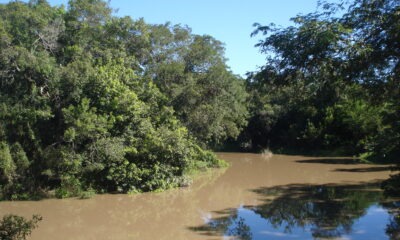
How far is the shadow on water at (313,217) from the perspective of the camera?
10.8m

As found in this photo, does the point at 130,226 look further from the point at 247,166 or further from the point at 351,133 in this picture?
the point at 351,133

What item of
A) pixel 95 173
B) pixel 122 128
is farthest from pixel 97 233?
pixel 122 128

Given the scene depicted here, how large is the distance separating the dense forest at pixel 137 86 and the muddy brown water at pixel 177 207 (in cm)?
124

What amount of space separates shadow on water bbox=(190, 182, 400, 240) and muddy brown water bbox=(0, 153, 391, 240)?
0.40 feet

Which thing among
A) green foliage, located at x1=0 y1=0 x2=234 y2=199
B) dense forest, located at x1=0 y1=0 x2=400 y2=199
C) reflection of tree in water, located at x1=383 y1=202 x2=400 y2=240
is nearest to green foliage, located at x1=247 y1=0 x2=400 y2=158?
dense forest, located at x1=0 y1=0 x2=400 y2=199

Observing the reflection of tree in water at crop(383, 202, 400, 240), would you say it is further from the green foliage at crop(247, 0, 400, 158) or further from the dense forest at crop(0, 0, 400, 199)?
the green foliage at crop(247, 0, 400, 158)

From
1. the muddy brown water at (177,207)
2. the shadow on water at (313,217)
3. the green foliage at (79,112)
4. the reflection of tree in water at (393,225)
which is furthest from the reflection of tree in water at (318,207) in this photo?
the green foliage at (79,112)

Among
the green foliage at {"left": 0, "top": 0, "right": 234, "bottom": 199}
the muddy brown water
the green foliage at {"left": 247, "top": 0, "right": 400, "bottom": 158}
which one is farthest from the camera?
the green foliage at {"left": 0, "top": 0, "right": 234, "bottom": 199}

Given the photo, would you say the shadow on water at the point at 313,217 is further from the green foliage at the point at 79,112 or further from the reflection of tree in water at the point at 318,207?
the green foliage at the point at 79,112

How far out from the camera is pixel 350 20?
6.07 m

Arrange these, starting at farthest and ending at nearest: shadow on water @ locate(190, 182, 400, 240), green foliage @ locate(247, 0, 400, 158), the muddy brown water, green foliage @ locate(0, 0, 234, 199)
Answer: green foliage @ locate(0, 0, 234, 199) < the muddy brown water < shadow on water @ locate(190, 182, 400, 240) < green foliage @ locate(247, 0, 400, 158)

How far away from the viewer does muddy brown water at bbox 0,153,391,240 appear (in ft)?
38.1

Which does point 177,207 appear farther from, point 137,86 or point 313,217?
point 137,86

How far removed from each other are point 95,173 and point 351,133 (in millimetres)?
24197
